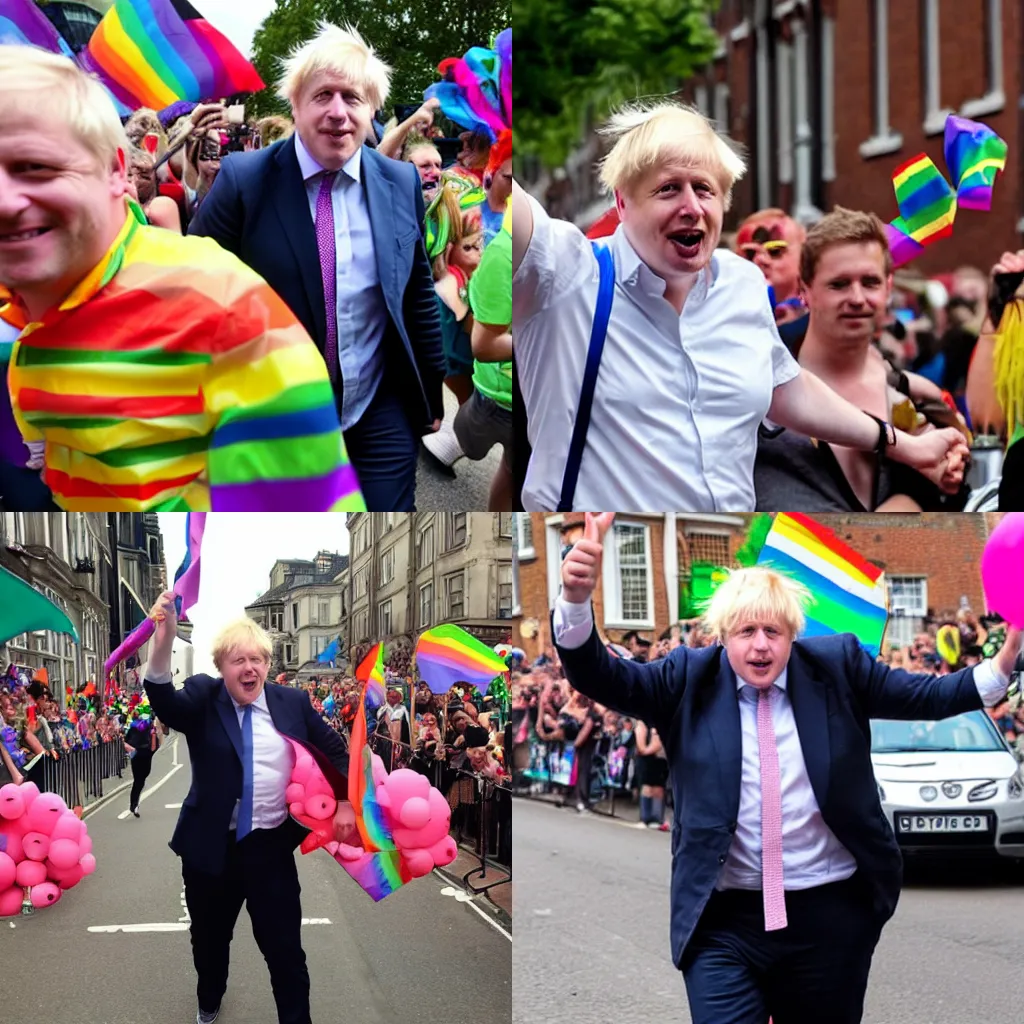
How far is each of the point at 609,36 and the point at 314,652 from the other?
2662 millimetres

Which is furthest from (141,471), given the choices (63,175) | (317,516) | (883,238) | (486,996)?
(883,238)

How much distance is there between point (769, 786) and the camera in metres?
3.41

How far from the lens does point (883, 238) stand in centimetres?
493

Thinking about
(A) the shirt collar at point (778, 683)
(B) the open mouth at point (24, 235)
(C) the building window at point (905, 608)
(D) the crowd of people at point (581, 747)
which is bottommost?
(D) the crowd of people at point (581, 747)

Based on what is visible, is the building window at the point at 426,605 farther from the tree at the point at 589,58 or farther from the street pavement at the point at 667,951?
the tree at the point at 589,58

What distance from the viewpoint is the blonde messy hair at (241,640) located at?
362 centimetres

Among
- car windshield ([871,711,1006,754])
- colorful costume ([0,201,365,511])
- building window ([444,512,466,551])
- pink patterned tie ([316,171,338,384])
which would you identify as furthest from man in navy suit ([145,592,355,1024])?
car windshield ([871,711,1006,754])

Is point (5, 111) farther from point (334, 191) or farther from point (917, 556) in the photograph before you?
point (917, 556)


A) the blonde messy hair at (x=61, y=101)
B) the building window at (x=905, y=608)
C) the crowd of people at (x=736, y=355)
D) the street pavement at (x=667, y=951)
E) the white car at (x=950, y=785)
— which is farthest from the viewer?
the street pavement at (x=667, y=951)

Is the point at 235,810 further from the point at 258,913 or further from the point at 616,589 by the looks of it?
the point at 616,589

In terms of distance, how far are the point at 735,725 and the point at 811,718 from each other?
173 millimetres

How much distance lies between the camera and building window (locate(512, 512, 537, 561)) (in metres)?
4.23

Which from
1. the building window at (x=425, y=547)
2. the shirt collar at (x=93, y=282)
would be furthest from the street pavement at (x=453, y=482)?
the shirt collar at (x=93, y=282)

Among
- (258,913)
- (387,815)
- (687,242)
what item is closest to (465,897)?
(387,815)
